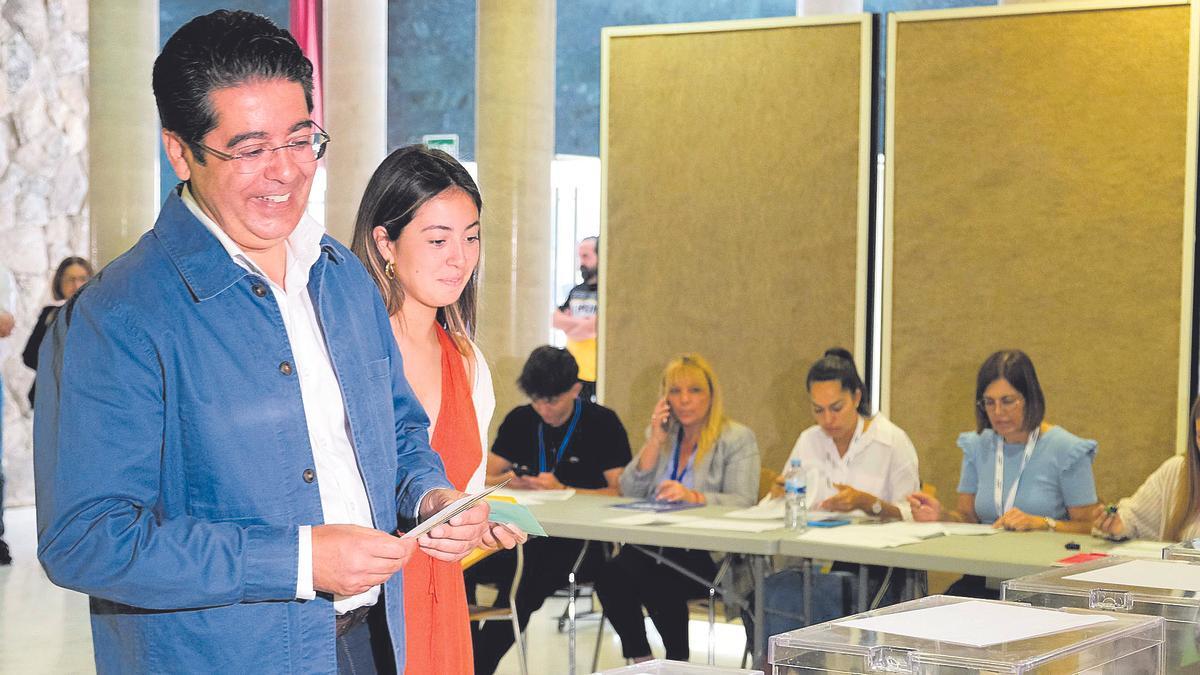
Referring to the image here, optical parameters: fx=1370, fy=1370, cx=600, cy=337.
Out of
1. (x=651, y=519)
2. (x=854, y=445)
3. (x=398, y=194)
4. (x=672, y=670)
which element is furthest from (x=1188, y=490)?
(x=672, y=670)

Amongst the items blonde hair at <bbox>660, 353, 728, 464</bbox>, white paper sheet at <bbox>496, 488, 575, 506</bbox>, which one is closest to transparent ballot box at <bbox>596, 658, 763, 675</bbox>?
white paper sheet at <bbox>496, 488, 575, 506</bbox>

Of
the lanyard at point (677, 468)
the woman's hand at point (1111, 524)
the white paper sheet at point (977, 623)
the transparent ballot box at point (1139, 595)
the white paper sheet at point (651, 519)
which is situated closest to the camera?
the white paper sheet at point (977, 623)

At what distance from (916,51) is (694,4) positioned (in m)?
4.80

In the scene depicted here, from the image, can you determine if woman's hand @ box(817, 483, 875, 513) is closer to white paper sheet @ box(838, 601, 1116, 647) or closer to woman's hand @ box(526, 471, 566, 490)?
woman's hand @ box(526, 471, 566, 490)

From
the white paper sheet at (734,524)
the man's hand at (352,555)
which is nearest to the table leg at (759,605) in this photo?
the white paper sheet at (734,524)

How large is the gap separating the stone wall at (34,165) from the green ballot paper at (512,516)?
847 cm

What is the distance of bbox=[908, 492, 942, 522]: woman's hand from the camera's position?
4.85 m

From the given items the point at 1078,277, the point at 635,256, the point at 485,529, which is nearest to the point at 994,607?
the point at 485,529

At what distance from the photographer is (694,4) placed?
1056cm

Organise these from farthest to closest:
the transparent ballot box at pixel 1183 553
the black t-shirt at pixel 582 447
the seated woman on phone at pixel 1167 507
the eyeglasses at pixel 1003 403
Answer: the black t-shirt at pixel 582 447, the eyeglasses at pixel 1003 403, the seated woman on phone at pixel 1167 507, the transparent ballot box at pixel 1183 553

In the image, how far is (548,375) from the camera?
18.7ft

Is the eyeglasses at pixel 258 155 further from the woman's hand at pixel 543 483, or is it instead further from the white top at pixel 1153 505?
the woman's hand at pixel 543 483

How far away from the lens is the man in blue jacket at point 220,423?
1.50 meters

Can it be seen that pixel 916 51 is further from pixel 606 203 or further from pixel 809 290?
pixel 606 203
